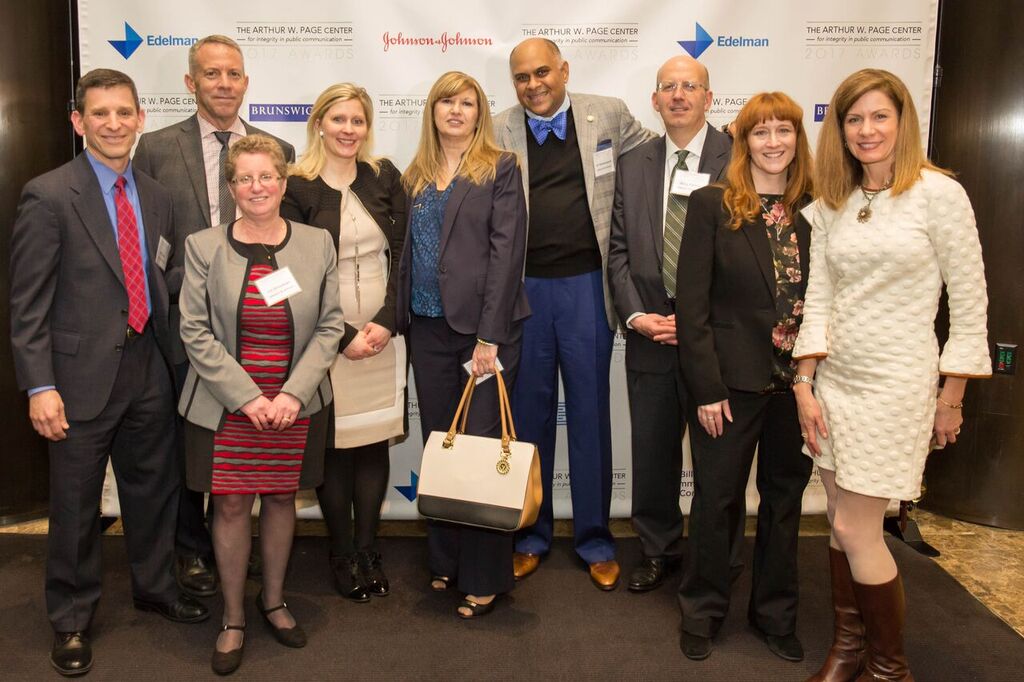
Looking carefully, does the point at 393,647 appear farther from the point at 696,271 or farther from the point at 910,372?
the point at 910,372

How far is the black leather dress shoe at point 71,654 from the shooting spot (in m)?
2.52

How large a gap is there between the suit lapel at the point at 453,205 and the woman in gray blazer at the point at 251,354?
393 mm

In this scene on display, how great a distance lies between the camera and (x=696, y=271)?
95.6 inches

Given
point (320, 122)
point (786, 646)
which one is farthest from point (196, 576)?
point (786, 646)

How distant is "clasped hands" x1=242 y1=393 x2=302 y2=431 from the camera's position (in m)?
2.40

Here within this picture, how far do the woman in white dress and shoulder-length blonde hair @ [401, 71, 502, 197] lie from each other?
1.06m

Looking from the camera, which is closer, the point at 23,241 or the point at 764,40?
the point at 23,241

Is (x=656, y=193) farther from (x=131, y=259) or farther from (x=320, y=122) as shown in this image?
(x=131, y=259)

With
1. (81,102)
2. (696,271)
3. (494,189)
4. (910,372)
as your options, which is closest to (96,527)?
(81,102)

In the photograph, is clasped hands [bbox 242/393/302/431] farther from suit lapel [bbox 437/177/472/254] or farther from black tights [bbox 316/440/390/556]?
suit lapel [bbox 437/177/472/254]

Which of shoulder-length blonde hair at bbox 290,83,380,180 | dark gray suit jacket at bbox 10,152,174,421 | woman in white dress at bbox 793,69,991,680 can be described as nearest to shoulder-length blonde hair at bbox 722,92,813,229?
woman in white dress at bbox 793,69,991,680

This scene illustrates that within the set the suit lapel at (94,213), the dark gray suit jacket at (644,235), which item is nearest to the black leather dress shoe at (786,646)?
the dark gray suit jacket at (644,235)

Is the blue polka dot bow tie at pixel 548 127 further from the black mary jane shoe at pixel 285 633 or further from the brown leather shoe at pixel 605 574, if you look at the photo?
the black mary jane shoe at pixel 285 633

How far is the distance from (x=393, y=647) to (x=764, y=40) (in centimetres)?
296
